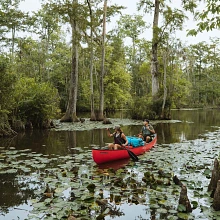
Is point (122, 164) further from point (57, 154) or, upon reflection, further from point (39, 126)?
point (39, 126)

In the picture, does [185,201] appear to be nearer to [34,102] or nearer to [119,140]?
[119,140]

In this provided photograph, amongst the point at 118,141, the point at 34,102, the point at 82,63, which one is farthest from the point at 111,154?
the point at 82,63

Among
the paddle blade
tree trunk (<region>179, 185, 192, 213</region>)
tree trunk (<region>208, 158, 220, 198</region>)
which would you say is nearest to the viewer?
tree trunk (<region>179, 185, 192, 213</region>)

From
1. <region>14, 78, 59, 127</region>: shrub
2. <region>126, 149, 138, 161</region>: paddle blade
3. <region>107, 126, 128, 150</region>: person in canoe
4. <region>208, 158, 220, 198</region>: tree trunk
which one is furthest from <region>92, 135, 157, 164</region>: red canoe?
<region>14, 78, 59, 127</region>: shrub

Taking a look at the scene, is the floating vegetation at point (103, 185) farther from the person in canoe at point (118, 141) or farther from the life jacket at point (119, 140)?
the life jacket at point (119, 140)

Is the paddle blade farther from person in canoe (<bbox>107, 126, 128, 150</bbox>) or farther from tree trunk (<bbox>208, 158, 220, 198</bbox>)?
tree trunk (<bbox>208, 158, 220, 198</bbox>)

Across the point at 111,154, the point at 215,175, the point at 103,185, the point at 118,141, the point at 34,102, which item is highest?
the point at 34,102

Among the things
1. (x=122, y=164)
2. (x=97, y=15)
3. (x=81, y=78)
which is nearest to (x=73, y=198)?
(x=122, y=164)

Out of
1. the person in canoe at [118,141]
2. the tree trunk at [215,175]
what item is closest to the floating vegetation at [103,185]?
the tree trunk at [215,175]

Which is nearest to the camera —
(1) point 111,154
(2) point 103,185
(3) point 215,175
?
(3) point 215,175

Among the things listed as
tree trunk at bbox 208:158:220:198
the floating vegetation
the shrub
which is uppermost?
the shrub

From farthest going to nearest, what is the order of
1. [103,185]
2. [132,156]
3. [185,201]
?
[132,156] → [103,185] → [185,201]

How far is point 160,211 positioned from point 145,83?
173 feet

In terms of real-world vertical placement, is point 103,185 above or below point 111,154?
below
